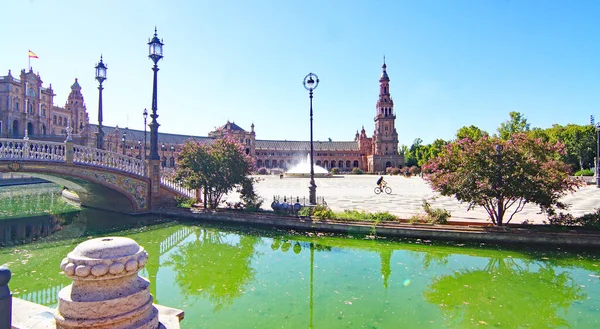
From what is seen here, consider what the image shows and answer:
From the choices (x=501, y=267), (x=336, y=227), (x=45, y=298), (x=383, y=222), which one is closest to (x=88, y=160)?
(x=45, y=298)

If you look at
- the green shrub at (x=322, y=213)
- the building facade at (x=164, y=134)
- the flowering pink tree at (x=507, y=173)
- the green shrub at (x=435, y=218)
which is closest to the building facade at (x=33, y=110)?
the building facade at (x=164, y=134)

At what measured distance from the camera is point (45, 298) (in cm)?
813

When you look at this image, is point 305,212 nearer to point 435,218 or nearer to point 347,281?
point 435,218

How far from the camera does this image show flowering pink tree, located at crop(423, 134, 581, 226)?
1202cm

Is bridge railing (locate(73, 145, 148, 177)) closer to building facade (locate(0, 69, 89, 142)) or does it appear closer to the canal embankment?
the canal embankment

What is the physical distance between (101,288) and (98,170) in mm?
16716

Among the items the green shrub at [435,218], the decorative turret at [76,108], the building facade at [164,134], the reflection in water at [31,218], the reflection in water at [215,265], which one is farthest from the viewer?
the decorative turret at [76,108]

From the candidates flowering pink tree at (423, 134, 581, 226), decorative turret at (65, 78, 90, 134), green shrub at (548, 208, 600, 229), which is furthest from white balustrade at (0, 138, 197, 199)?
decorative turret at (65, 78, 90, 134)

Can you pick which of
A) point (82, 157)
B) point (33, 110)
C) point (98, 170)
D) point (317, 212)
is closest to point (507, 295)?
point (317, 212)

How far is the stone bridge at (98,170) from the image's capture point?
625 inches

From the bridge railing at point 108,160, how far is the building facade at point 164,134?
682 inches

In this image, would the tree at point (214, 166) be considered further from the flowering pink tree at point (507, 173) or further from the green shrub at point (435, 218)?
the flowering pink tree at point (507, 173)

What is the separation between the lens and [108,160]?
18391 millimetres

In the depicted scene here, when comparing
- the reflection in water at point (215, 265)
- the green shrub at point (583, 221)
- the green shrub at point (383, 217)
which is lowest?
the reflection in water at point (215, 265)
